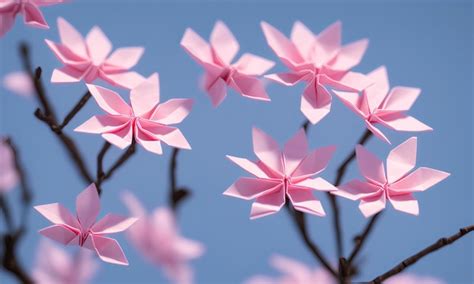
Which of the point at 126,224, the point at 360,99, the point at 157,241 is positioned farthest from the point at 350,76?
the point at 157,241

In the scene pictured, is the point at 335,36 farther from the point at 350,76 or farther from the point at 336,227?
the point at 336,227

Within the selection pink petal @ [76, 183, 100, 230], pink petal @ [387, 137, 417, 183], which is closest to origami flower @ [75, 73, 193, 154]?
pink petal @ [76, 183, 100, 230]

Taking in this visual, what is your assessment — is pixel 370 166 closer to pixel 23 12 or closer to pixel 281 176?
pixel 281 176

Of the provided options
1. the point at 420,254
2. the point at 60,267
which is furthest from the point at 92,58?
the point at 60,267

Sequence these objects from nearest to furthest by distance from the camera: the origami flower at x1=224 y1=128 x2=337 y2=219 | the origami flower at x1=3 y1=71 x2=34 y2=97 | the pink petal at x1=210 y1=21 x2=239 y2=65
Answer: the origami flower at x1=224 y1=128 x2=337 y2=219
the pink petal at x1=210 y1=21 x2=239 y2=65
the origami flower at x1=3 y1=71 x2=34 y2=97

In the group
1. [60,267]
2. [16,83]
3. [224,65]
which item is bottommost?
[60,267]

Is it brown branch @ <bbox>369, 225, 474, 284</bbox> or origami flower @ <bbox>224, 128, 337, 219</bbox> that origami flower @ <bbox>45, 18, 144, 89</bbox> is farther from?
brown branch @ <bbox>369, 225, 474, 284</bbox>
